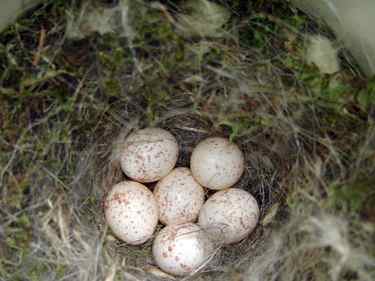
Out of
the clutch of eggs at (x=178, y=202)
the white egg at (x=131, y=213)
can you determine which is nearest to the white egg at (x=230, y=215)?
the clutch of eggs at (x=178, y=202)

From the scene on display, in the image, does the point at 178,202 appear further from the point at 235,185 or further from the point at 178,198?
the point at 235,185

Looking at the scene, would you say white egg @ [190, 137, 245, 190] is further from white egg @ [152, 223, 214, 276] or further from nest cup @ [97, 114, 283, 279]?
white egg @ [152, 223, 214, 276]

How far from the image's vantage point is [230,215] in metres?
2.06

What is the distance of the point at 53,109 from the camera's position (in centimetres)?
190

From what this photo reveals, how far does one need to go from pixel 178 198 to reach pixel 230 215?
0.65 feet

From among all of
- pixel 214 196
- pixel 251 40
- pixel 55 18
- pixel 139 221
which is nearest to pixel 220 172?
pixel 214 196

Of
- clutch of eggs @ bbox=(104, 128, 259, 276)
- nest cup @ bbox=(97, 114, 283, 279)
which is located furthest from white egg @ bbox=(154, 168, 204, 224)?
nest cup @ bbox=(97, 114, 283, 279)

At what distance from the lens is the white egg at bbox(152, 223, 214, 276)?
2008mm

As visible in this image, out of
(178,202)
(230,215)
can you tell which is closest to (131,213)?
(178,202)

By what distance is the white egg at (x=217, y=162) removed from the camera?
208 centimetres

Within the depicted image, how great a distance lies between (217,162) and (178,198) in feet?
0.63

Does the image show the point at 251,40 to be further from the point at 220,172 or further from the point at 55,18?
the point at 55,18

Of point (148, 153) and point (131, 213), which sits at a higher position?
point (148, 153)

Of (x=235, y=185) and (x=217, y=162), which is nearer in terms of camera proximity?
(x=217, y=162)
